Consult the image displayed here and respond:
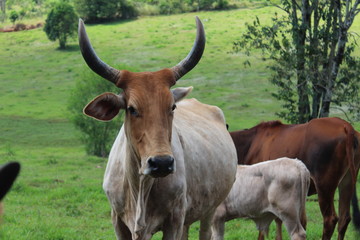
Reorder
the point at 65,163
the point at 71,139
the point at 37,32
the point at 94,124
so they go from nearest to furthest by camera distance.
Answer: the point at 65,163
the point at 94,124
the point at 71,139
the point at 37,32

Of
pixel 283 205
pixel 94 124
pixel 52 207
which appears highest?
pixel 283 205

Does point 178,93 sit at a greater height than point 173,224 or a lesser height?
greater

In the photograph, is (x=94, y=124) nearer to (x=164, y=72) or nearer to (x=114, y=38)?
(x=164, y=72)

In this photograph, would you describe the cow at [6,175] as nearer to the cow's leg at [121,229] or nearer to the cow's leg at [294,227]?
the cow's leg at [121,229]

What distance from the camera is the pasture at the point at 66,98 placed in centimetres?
1011

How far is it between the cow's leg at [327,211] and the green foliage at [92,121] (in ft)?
45.6

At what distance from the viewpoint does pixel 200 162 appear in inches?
223

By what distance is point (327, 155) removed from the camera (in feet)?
32.8

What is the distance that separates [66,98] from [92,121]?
1268cm

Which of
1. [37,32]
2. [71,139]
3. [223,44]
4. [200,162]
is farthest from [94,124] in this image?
[37,32]

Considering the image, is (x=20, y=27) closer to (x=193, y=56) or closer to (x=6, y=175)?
(x=193, y=56)

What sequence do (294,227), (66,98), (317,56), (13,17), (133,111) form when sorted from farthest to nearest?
(13,17) → (66,98) → (317,56) → (294,227) → (133,111)

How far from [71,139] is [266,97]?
1159 cm

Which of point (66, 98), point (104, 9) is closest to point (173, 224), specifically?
point (66, 98)
